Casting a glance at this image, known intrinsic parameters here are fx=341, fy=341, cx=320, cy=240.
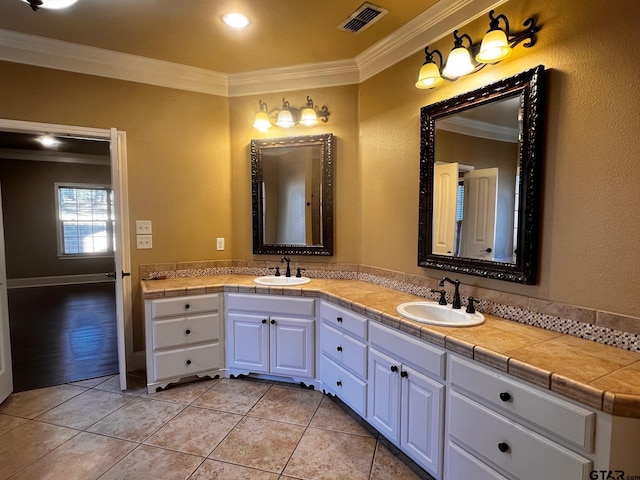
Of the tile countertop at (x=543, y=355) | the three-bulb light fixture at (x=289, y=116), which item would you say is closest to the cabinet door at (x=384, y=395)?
the tile countertop at (x=543, y=355)

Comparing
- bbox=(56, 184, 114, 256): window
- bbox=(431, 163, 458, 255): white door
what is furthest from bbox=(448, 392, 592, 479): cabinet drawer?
bbox=(56, 184, 114, 256): window

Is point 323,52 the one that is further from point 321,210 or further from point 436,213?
point 436,213

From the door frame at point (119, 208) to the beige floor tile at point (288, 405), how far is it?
1.13 meters

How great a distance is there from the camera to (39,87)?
2574 millimetres

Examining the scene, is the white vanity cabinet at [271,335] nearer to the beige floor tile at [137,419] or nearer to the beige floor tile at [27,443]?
the beige floor tile at [137,419]

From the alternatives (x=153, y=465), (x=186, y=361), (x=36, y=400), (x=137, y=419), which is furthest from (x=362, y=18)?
(x=36, y=400)

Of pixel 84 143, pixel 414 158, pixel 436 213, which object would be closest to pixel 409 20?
pixel 414 158

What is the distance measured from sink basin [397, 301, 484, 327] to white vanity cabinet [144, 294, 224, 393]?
5.08ft

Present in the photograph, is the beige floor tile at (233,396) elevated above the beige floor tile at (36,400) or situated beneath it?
situated beneath

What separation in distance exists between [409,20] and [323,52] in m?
0.71

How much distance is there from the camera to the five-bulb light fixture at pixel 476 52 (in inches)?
66.1

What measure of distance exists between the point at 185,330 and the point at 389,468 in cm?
175

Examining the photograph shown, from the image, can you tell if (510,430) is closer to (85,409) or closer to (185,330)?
(185,330)

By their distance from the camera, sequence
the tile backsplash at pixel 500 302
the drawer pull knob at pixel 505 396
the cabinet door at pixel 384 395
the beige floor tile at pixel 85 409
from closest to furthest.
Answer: the drawer pull knob at pixel 505 396
the tile backsplash at pixel 500 302
the cabinet door at pixel 384 395
the beige floor tile at pixel 85 409
